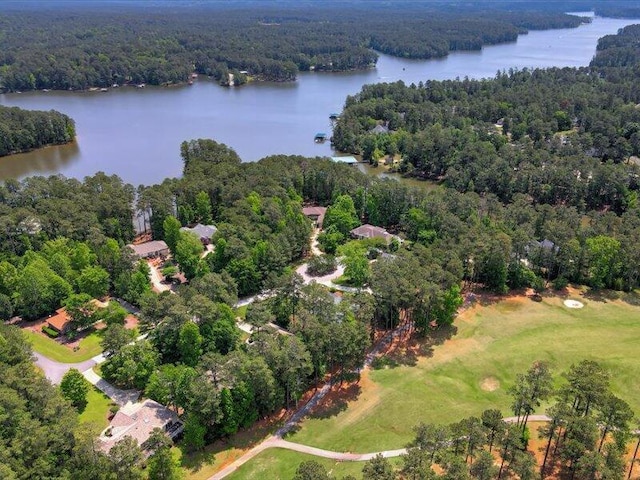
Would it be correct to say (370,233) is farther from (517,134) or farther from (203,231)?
(517,134)

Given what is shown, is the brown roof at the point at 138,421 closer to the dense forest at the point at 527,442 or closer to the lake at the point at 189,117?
the dense forest at the point at 527,442

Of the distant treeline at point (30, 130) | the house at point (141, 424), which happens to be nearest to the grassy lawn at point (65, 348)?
the house at point (141, 424)

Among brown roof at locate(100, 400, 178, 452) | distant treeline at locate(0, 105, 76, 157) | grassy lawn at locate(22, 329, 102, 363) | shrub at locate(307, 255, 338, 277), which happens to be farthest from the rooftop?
distant treeline at locate(0, 105, 76, 157)

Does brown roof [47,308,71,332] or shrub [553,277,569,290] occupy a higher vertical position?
shrub [553,277,569,290]

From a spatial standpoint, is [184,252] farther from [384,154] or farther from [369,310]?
[384,154]

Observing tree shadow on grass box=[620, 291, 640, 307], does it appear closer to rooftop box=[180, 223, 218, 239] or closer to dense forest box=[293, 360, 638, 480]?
dense forest box=[293, 360, 638, 480]
